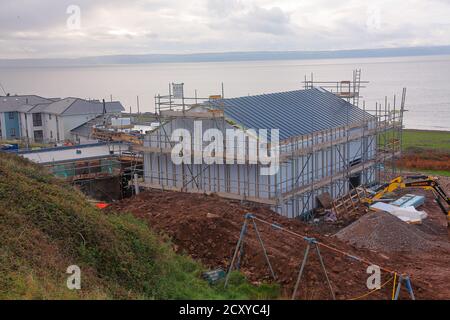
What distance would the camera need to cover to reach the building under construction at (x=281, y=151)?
22781mm

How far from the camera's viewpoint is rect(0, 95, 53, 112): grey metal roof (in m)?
56.1

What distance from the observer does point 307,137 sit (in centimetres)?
2409

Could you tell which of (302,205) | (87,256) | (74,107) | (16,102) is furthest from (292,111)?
(16,102)

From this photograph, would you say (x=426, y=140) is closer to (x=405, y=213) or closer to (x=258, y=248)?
(x=405, y=213)

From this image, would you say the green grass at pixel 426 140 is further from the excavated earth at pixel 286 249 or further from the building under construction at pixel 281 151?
the excavated earth at pixel 286 249

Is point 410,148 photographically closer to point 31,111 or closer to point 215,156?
point 215,156

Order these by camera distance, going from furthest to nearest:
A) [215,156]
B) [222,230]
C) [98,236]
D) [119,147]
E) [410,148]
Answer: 1. [410,148]
2. [119,147]
3. [215,156]
4. [222,230]
5. [98,236]

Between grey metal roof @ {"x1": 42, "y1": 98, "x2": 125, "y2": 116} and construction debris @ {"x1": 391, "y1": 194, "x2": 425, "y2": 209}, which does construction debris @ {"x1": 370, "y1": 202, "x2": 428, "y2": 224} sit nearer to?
construction debris @ {"x1": 391, "y1": 194, "x2": 425, "y2": 209}

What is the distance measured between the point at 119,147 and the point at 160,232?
51.0 ft

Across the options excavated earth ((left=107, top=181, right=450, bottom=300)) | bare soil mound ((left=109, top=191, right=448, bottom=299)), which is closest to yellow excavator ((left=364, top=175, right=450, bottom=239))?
excavated earth ((left=107, top=181, right=450, bottom=300))

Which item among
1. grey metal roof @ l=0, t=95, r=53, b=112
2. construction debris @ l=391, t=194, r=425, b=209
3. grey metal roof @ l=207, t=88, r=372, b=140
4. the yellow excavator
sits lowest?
construction debris @ l=391, t=194, r=425, b=209

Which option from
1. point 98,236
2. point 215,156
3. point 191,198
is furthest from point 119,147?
point 98,236

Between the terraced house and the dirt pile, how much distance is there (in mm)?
35253

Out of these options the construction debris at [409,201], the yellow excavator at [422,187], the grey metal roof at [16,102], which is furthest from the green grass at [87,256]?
the grey metal roof at [16,102]
